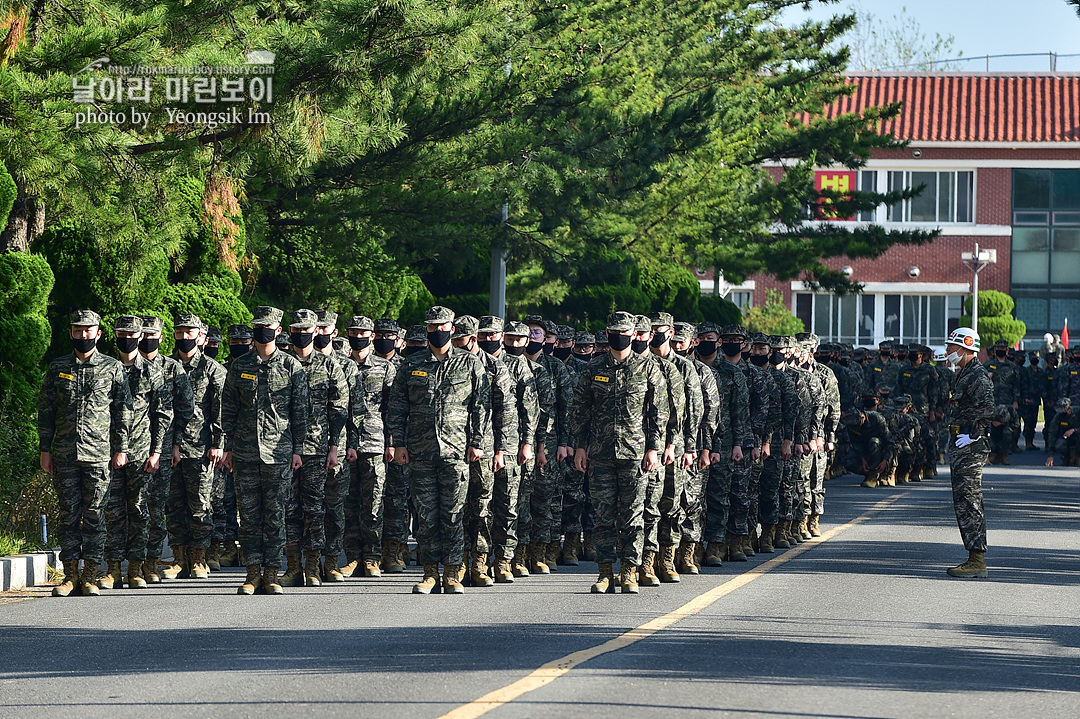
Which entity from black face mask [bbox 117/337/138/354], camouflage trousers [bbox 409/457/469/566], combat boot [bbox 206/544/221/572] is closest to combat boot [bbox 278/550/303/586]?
camouflage trousers [bbox 409/457/469/566]

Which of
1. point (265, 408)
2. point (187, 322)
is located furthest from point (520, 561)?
point (187, 322)

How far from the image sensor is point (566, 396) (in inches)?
579

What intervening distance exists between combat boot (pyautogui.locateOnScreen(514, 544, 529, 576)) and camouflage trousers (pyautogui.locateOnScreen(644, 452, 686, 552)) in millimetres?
1316

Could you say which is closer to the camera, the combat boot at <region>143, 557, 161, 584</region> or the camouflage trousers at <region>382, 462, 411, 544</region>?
the combat boot at <region>143, 557, 161, 584</region>

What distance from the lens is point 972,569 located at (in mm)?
13586

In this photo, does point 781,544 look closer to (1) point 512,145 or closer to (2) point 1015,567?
(2) point 1015,567

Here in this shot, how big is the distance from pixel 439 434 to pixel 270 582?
1.79 m

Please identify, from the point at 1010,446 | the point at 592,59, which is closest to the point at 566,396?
the point at 592,59

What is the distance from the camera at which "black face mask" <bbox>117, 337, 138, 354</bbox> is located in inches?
506

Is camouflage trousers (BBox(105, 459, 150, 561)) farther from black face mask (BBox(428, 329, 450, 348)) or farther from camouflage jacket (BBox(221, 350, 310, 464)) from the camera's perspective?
black face mask (BBox(428, 329, 450, 348))

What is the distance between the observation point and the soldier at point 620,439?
12336 mm

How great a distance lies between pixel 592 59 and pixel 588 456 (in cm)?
1793

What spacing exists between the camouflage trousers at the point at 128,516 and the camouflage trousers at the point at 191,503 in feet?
1.71

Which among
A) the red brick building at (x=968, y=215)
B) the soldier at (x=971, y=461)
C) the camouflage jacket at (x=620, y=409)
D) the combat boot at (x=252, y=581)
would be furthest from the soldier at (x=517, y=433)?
the red brick building at (x=968, y=215)
